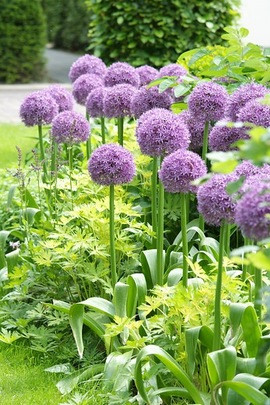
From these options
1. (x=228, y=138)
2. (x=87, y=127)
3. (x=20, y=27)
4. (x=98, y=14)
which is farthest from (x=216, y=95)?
(x=20, y=27)

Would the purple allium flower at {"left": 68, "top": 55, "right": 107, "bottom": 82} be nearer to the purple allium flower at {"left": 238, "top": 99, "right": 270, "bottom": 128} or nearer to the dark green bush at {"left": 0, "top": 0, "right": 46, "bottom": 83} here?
the purple allium flower at {"left": 238, "top": 99, "right": 270, "bottom": 128}

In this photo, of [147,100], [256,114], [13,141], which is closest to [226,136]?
[256,114]

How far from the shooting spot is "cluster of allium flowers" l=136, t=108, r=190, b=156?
337cm

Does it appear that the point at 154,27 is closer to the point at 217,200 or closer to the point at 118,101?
the point at 118,101

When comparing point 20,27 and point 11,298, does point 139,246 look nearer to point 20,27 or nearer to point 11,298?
point 11,298

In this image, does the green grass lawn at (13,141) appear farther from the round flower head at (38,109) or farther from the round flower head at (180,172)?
the round flower head at (180,172)

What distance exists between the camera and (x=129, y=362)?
11.1ft

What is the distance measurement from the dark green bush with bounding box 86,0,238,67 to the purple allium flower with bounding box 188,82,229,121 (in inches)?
233

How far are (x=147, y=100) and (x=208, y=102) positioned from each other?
557mm

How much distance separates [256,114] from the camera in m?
3.46

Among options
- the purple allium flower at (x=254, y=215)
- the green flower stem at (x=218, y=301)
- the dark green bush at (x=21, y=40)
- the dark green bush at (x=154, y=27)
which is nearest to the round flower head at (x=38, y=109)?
the green flower stem at (x=218, y=301)

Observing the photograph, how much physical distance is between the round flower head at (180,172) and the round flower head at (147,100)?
1.03m

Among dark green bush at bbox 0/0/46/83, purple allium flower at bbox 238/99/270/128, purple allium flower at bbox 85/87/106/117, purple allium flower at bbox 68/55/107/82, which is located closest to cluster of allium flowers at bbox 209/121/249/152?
purple allium flower at bbox 238/99/270/128

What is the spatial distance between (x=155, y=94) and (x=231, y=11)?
605 centimetres
